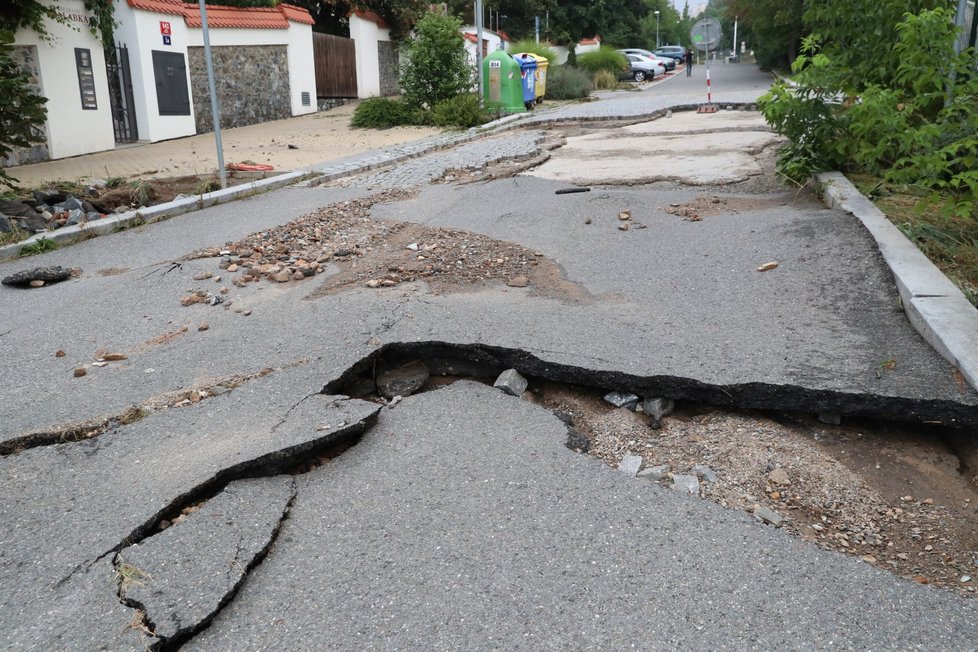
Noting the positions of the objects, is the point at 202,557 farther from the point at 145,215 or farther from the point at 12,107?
the point at 12,107

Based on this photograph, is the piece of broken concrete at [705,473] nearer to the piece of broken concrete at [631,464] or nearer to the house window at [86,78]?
the piece of broken concrete at [631,464]

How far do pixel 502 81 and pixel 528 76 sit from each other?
147cm

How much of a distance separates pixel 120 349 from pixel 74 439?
4.20ft

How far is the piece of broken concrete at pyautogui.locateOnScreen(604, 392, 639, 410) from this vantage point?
4.02m

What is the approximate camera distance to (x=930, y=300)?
15.0ft

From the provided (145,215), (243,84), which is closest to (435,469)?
(145,215)

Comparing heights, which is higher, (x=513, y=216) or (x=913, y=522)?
(x=513, y=216)

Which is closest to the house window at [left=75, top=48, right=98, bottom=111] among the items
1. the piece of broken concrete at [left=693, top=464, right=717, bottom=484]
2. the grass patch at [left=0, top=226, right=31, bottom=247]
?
the grass patch at [left=0, top=226, right=31, bottom=247]

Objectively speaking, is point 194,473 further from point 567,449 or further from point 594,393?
point 594,393

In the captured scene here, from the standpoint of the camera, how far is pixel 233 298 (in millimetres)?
5832

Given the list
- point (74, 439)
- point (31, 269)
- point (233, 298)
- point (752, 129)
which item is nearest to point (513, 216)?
point (233, 298)

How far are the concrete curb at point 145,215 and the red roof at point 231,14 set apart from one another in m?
6.77

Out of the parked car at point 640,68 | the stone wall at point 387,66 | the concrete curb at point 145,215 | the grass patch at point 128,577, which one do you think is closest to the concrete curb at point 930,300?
the grass patch at point 128,577

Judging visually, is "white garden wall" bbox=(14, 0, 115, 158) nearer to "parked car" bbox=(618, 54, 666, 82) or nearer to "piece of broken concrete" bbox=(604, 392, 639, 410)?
"piece of broken concrete" bbox=(604, 392, 639, 410)
